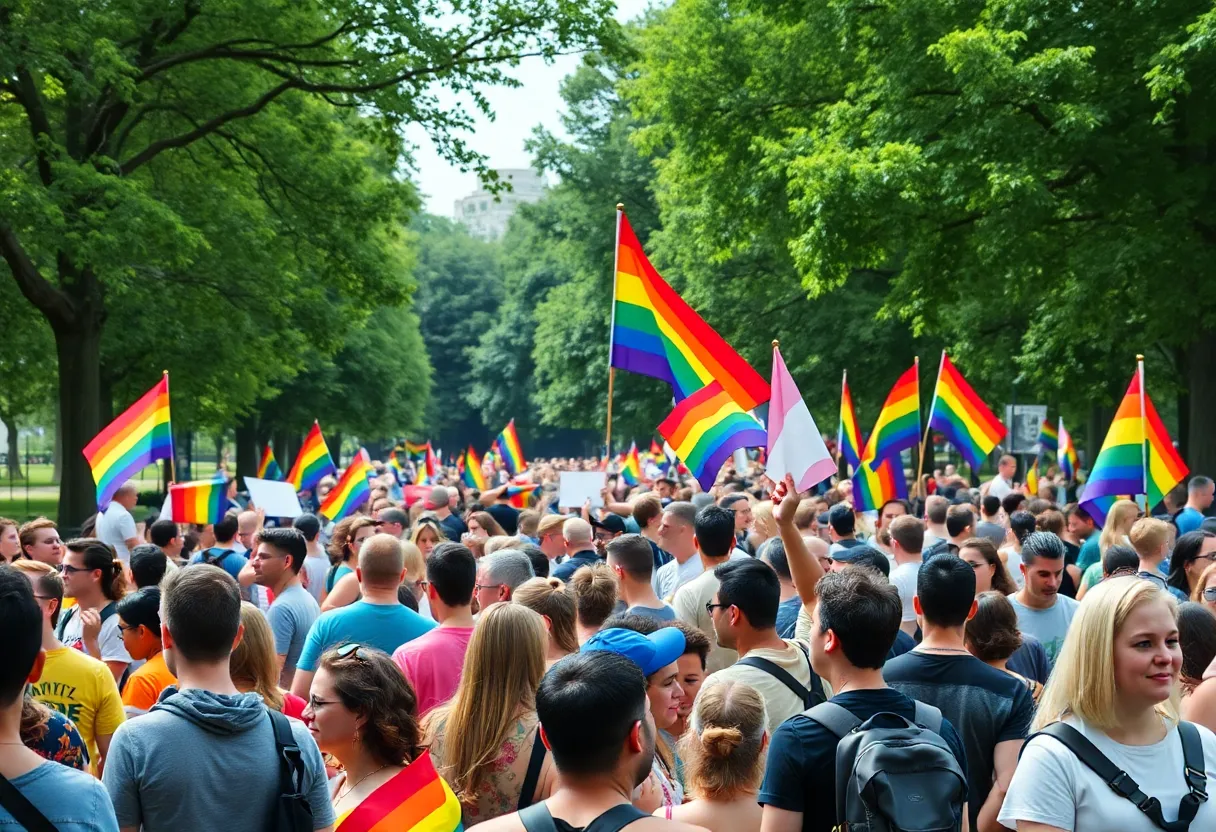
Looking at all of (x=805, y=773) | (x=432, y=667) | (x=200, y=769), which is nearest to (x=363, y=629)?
(x=432, y=667)

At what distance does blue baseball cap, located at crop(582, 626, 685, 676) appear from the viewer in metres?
3.94

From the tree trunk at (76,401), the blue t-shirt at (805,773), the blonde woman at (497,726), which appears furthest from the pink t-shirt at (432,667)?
the tree trunk at (76,401)

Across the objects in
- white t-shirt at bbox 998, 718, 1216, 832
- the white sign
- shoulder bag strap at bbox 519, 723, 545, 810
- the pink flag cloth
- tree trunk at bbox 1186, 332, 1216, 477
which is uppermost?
tree trunk at bbox 1186, 332, 1216, 477

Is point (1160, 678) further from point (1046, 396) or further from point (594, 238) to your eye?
point (594, 238)

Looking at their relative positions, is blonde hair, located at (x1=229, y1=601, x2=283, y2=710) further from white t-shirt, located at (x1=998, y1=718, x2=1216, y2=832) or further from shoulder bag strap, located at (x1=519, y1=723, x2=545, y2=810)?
white t-shirt, located at (x1=998, y1=718, x2=1216, y2=832)

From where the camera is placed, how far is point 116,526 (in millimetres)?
13289

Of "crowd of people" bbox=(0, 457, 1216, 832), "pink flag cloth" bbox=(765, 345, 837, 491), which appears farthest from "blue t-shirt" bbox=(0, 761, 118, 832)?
"pink flag cloth" bbox=(765, 345, 837, 491)

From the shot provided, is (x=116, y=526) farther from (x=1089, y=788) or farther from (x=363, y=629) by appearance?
(x=1089, y=788)

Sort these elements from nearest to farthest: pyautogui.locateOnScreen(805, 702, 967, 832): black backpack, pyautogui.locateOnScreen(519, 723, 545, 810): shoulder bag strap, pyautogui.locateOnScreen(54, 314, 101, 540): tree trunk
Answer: pyautogui.locateOnScreen(805, 702, 967, 832): black backpack < pyautogui.locateOnScreen(519, 723, 545, 810): shoulder bag strap < pyautogui.locateOnScreen(54, 314, 101, 540): tree trunk

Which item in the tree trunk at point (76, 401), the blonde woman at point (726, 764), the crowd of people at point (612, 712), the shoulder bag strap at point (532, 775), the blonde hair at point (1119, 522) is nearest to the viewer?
the crowd of people at point (612, 712)

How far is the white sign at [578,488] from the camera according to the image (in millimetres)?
14461

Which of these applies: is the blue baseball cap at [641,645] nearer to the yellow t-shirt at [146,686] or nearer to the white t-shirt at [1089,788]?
the white t-shirt at [1089,788]

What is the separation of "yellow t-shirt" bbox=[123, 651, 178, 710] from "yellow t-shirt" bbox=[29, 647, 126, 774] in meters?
0.17

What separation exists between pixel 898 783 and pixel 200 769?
6.20 ft
